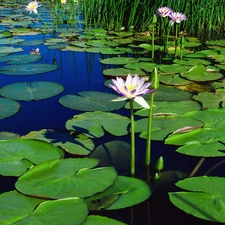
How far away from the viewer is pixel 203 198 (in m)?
1.46

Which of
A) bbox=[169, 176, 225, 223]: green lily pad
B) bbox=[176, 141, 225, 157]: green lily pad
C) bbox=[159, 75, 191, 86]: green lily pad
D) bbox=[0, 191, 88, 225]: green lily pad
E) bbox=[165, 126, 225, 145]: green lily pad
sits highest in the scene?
bbox=[159, 75, 191, 86]: green lily pad

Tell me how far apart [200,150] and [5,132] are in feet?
3.64

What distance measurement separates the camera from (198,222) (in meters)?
1.37

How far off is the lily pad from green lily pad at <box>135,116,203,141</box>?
348 mm

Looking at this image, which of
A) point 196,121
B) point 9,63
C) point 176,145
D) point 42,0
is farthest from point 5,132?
point 42,0

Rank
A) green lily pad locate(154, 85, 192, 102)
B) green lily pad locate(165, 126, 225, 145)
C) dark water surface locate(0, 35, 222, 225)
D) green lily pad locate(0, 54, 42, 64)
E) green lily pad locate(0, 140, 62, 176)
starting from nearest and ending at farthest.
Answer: dark water surface locate(0, 35, 222, 225) → green lily pad locate(0, 140, 62, 176) → green lily pad locate(165, 126, 225, 145) → green lily pad locate(154, 85, 192, 102) → green lily pad locate(0, 54, 42, 64)

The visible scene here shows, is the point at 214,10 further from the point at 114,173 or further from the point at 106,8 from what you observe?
the point at 114,173

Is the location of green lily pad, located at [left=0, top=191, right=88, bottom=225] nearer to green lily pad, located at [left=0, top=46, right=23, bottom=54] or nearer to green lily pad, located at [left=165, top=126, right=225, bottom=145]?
green lily pad, located at [left=165, top=126, right=225, bottom=145]

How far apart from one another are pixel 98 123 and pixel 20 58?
78.2 inches

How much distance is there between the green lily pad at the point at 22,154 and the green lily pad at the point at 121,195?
0.39m

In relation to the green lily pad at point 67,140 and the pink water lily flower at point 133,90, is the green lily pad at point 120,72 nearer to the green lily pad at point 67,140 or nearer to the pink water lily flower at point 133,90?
the green lily pad at point 67,140

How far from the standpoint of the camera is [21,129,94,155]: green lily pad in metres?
1.90

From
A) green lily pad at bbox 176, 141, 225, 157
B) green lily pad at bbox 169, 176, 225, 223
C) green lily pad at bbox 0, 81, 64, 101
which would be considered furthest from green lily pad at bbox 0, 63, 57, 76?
green lily pad at bbox 169, 176, 225, 223

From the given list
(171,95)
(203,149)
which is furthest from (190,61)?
(203,149)
